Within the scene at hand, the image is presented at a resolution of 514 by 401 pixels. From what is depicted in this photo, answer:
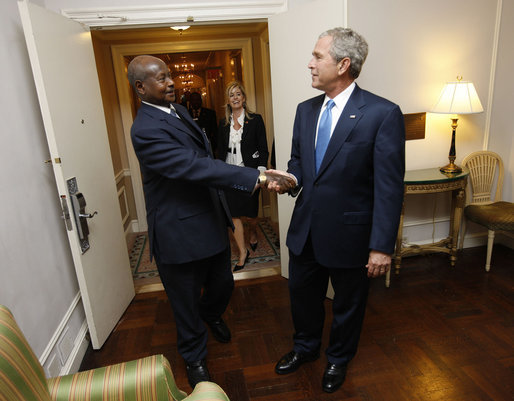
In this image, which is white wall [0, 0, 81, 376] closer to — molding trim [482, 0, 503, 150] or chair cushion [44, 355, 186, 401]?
chair cushion [44, 355, 186, 401]

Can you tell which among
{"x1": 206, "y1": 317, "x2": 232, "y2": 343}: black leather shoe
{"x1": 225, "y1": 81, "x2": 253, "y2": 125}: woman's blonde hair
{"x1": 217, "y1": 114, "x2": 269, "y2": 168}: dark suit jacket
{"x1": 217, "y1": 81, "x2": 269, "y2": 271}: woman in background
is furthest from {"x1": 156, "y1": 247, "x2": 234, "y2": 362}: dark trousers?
{"x1": 225, "y1": 81, "x2": 253, "y2": 125}: woman's blonde hair

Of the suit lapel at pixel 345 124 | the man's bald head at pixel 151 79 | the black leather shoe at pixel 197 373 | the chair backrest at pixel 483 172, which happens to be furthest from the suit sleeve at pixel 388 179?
the chair backrest at pixel 483 172

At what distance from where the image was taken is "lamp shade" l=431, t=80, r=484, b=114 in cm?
288

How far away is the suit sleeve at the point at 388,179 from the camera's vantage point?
62.2 inches

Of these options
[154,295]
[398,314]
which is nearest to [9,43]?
[154,295]

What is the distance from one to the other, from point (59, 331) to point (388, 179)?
1894 mm

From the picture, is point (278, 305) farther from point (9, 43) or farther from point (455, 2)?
point (455, 2)

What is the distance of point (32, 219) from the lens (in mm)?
1928

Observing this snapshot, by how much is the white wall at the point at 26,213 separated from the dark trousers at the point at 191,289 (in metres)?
0.62

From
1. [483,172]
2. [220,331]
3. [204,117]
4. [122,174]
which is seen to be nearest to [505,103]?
[483,172]

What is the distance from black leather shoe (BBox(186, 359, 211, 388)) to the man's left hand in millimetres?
1052

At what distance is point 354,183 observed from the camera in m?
1.69

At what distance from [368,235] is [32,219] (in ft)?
5.55

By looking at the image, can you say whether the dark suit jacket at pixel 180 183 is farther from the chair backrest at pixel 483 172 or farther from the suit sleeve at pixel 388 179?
the chair backrest at pixel 483 172
